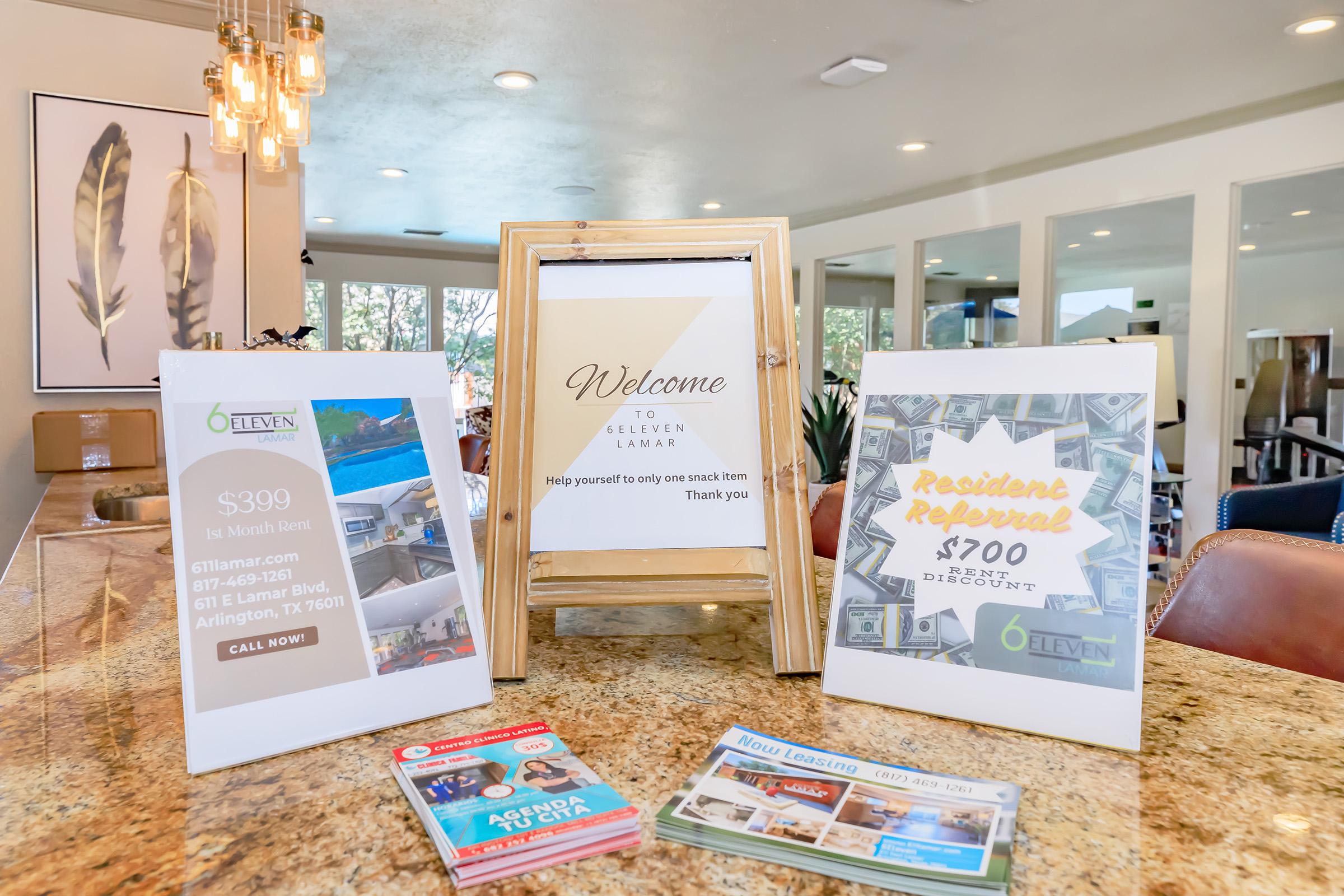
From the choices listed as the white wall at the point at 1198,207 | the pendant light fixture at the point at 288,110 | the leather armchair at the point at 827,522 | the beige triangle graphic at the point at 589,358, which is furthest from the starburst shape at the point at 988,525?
the white wall at the point at 1198,207

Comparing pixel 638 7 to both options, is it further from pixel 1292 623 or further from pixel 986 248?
pixel 986 248

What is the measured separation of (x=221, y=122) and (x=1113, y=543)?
7.44 ft

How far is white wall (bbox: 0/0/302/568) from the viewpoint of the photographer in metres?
2.53

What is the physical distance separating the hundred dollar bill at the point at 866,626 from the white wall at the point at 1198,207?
3990 mm

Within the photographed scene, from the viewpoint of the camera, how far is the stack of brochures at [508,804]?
0.43 metres

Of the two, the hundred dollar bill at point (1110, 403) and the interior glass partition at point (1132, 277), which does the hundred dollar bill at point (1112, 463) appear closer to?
the hundred dollar bill at point (1110, 403)

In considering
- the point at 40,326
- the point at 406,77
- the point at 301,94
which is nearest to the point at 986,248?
the point at 406,77

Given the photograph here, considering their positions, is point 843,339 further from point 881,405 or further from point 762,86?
point 881,405

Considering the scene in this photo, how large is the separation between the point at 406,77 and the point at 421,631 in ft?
13.0

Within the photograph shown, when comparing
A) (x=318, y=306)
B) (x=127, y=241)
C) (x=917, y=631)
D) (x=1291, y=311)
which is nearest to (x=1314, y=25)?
(x=1291, y=311)

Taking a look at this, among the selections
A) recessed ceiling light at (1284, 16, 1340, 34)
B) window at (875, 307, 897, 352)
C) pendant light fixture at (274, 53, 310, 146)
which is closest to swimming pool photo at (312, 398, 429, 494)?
pendant light fixture at (274, 53, 310, 146)

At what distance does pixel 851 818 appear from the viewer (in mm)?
476

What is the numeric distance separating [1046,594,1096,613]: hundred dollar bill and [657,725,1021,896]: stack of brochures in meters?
0.15

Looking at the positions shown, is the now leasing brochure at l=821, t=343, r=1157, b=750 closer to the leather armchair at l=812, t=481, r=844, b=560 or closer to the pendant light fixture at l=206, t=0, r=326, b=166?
the leather armchair at l=812, t=481, r=844, b=560
